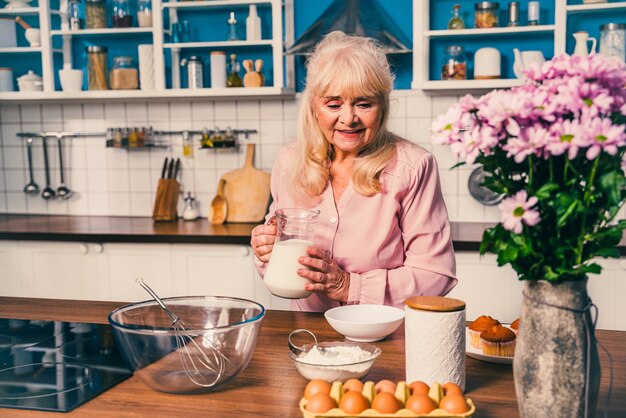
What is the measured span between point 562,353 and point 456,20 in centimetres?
260

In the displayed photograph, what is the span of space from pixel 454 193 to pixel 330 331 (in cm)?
210

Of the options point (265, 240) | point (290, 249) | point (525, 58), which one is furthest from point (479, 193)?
point (290, 249)

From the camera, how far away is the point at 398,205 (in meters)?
1.94

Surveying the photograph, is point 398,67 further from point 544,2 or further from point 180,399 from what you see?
point 180,399

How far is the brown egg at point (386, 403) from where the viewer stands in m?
1.00

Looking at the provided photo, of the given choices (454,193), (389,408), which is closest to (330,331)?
(389,408)

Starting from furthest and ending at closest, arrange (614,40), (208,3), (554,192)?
(208,3)
(614,40)
(554,192)

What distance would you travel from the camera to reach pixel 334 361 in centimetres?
123

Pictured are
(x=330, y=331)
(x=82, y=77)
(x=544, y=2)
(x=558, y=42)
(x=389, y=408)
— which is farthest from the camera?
(x=82, y=77)

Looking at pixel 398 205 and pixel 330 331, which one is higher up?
pixel 398 205

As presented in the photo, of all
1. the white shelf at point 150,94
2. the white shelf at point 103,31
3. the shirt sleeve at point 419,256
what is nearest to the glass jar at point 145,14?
the white shelf at point 103,31

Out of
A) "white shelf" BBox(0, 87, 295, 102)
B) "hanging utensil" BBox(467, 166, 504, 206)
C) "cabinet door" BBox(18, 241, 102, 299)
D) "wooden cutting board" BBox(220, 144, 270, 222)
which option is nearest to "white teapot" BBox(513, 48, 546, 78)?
"hanging utensil" BBox(467, 166, 504, 206)

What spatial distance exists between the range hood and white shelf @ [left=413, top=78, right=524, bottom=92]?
0.21 m

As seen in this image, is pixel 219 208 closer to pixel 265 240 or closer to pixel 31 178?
pixel 31 178
